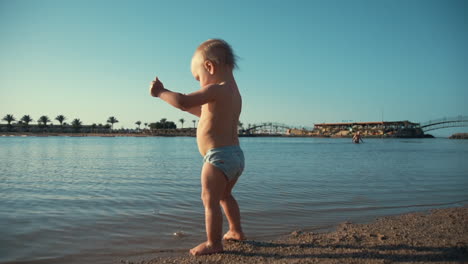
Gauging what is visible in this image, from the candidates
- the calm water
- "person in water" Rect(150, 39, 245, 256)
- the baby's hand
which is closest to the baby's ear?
"person in water" Rect(150, 39, 245, 256)

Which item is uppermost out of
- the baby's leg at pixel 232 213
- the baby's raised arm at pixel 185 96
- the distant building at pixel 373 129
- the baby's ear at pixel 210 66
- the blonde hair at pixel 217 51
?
the distant building at pixel 373 129

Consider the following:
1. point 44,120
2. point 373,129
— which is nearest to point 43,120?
point 44,120

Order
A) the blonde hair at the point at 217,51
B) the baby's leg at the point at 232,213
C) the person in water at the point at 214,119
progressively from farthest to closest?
1. the baby's leg at the point at 232,213
2. the blonde hair at the point at 217,51
3. the person in water at the point at 214,119

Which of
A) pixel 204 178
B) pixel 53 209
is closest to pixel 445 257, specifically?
pixel 204 178

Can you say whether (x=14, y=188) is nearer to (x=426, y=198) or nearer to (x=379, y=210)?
(x=379, y=210)

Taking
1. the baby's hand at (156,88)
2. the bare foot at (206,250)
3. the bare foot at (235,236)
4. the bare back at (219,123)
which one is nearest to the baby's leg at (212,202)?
the bare foot at (206,250)

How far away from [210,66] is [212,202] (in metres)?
1.05

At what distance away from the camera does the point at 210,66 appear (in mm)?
2393

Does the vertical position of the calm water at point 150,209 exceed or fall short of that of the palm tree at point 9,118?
it falls short

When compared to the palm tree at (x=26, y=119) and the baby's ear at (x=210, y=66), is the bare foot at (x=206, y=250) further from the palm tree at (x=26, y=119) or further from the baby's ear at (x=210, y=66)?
the palm tree at (x=26, y=119)

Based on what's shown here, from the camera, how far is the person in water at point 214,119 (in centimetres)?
225

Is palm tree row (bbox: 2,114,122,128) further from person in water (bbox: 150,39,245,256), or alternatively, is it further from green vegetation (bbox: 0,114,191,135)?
person in water (bbox: 150,39,245,256)

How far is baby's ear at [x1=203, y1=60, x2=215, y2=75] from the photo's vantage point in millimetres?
2384

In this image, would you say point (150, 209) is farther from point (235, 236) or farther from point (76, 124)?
point (76, 124)
